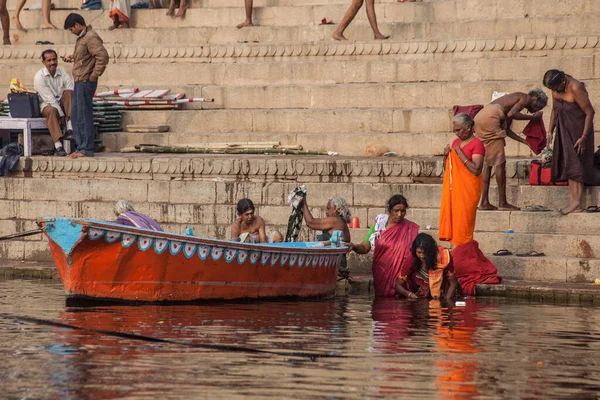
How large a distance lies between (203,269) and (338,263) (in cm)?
137

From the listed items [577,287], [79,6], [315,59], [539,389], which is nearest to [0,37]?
[79,6]

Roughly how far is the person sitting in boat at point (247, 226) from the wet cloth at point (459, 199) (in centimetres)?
158

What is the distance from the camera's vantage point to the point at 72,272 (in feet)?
36.2

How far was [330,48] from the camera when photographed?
16734mm

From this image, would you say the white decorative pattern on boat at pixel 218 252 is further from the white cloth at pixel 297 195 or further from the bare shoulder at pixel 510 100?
the bare shoulder at pixel 510 100

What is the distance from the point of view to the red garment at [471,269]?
11.9m

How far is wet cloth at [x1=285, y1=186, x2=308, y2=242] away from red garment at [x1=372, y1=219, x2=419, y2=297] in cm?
81

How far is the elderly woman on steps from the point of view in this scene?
16.4 m

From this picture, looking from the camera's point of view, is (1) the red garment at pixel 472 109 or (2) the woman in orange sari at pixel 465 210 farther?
(1) the red garment at pixel 472 109

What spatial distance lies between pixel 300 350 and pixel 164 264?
254 cm

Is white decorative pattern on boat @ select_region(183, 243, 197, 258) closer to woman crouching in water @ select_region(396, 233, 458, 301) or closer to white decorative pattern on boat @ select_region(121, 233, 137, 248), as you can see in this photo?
white decorative pattern on boat @ select_region(121, 233, 137, 248)

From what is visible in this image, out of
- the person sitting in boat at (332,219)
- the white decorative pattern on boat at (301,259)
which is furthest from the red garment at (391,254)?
the white decorative pattern on boat at (301,259)

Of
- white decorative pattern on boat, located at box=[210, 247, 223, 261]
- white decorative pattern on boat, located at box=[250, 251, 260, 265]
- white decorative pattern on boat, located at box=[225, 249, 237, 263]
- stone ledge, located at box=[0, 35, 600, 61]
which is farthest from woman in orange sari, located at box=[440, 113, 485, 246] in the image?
stone ledge, located at box=[0, 35, 600, 61]

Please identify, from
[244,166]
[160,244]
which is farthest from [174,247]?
[244,166]
